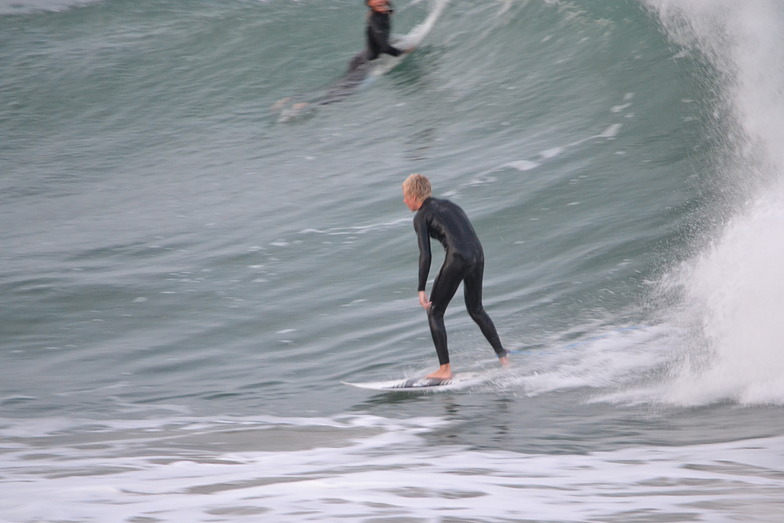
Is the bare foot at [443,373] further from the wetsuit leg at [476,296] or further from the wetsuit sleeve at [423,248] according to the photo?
the wetsuit sleeve at [423,248]

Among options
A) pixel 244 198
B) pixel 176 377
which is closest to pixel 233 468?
pixel 176 377

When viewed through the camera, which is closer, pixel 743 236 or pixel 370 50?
pixel 743 236

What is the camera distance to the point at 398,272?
9.57 m

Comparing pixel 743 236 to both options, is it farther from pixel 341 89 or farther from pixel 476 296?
pixel 341 89

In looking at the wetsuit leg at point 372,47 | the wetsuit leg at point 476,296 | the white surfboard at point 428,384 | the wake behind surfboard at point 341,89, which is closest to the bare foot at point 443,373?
the white surfboard at point 428,384

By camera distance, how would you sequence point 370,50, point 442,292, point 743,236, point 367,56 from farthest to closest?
point 367,56 < point 370,50 < point 743,236 < point 442,292

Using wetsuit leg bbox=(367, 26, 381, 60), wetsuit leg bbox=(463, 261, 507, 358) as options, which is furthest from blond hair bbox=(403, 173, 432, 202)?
wetsuit leg bbox=(367, 26, 381, 60)

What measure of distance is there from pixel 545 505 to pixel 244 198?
8.86 meters

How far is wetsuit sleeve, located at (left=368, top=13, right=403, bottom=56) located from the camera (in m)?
14.9

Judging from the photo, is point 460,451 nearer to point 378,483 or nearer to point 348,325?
point 378,483

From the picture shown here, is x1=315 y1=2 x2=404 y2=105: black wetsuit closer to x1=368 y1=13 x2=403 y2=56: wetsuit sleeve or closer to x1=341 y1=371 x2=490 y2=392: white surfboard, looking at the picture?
x1=368 y1=13 x2=403 y2=56: wetsuit sleeve

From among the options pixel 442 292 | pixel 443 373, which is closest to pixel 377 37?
pixel 442 292

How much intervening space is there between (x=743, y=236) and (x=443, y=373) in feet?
8.06

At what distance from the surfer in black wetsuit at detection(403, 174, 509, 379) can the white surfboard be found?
0.24 meters
